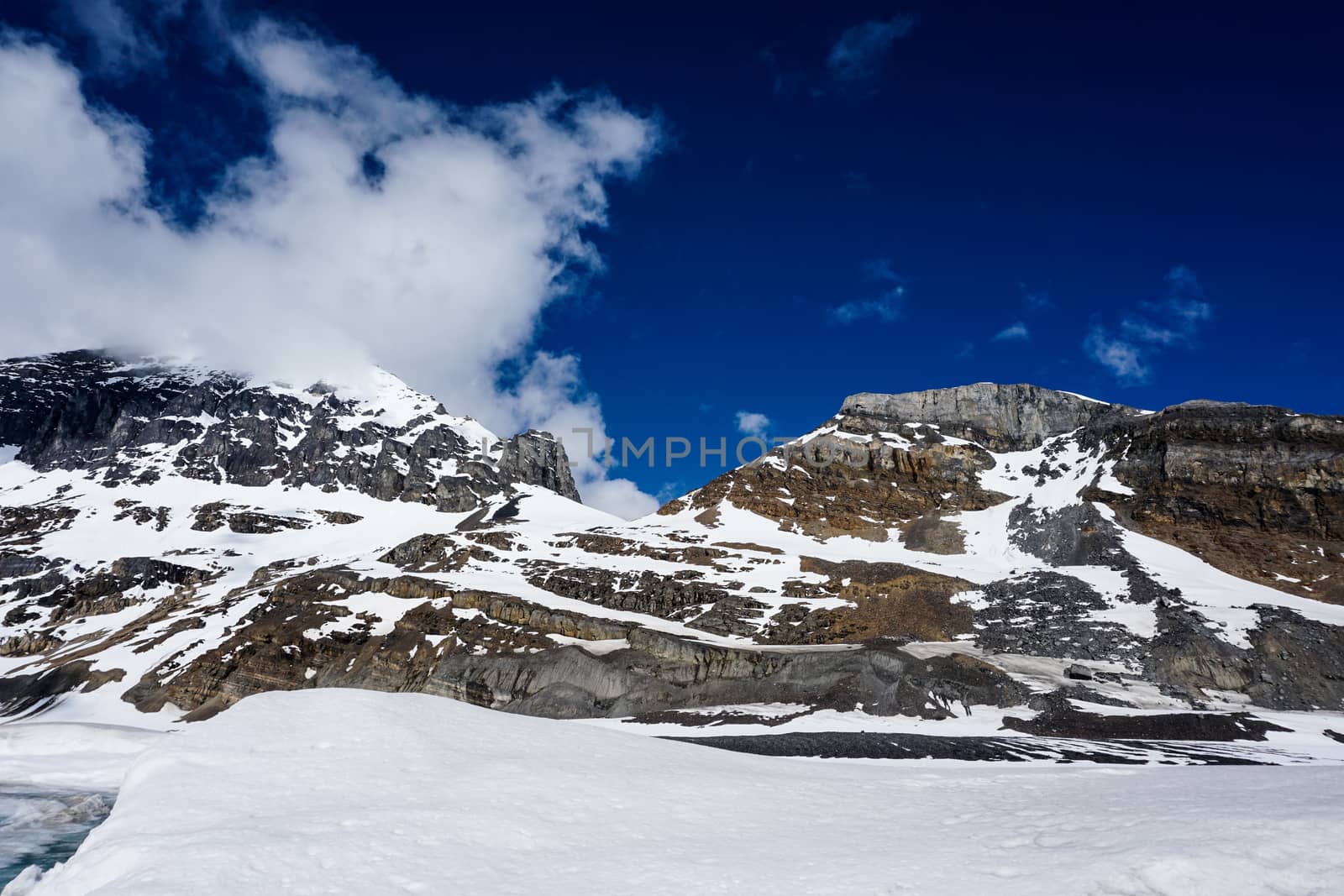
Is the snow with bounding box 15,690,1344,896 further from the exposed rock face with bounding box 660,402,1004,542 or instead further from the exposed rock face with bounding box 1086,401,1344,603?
the exposed rock face with bounding box 660,402,1004,542

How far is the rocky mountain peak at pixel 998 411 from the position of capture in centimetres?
14512

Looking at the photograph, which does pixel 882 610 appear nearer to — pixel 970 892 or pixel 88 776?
pixel 88 776

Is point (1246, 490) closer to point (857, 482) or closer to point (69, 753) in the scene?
point (857, 482)

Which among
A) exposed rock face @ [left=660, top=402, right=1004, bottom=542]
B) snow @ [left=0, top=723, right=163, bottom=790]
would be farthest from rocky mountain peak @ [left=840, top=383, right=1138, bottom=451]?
snow @ [left=0, top=723, right=163, bottom=790]

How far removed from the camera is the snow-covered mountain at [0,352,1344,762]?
162 feet

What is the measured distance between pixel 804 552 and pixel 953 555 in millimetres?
21297

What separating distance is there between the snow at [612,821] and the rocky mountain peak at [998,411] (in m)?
135

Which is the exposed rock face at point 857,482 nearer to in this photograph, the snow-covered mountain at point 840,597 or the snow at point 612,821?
the snow-covered mountain at point 840,597

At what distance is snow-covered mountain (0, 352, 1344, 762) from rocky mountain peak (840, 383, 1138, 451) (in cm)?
65

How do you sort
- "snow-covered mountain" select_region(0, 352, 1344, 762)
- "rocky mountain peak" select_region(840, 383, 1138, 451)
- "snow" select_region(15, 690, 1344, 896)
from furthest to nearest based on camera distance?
"rocky mountain peak" select_region(840, 383, 1138, 451) → "snow-covered mountain" select_region(0, 352, 1344, 762) → "snow" select_region(15, 690, 1344, 896)

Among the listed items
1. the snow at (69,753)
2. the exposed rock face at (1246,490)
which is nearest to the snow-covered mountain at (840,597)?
the exposed rock face at (1246,490)

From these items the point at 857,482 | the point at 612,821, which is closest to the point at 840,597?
the point at 857,482

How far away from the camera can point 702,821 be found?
34.3ft

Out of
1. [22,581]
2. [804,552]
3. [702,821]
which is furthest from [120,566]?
[702,821]
